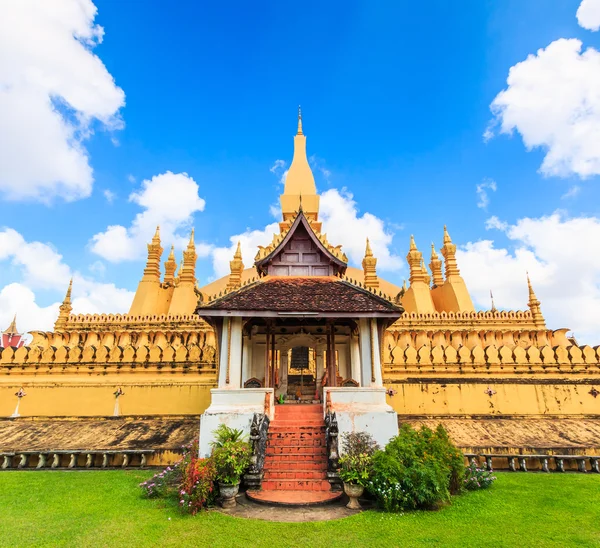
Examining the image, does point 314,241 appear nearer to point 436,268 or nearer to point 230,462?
point 230,462

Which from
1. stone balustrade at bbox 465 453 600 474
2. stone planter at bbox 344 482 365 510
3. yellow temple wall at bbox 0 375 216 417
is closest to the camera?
stone planter at bbox 344 482 365 510

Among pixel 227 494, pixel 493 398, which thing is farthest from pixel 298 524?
pixel 493 398

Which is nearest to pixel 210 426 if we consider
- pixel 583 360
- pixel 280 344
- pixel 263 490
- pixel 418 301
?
pixel 263 490

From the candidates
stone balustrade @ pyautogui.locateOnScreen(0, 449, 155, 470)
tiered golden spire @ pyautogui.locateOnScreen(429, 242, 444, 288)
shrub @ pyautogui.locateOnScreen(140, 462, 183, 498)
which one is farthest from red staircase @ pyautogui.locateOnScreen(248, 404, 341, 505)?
tiered golden spire @ pyautogui.locateOnScreen(429, 242, 444, 288)

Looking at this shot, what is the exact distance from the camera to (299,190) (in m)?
24.1

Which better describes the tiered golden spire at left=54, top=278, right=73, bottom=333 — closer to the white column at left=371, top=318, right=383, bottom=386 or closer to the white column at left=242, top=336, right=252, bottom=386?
the white column at left=242, top=336, right=252, bottom=386

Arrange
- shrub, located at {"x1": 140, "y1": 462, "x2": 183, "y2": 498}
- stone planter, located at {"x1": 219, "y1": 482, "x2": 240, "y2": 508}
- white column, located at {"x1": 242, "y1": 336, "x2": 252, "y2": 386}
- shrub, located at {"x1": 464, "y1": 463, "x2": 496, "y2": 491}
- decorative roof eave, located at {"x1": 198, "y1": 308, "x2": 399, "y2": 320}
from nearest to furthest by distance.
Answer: stone planter, located at {"x1": 219, "y1": 482, "x2": 240, "y2": 508} → shrub, located at {"x1": 140, "y1": 462, "x2": 183, "y2": 498} → shrub, located at {"x1": 464, "y1": 463, "x2": 496, "y2": 491} → decorative roof eave, located at {"x1": 198, "y1": 308, "x2": 399, "y2": 320} → white column, located at {"x1": 242, "y1": 336, "x2": 252, "y2": 386}

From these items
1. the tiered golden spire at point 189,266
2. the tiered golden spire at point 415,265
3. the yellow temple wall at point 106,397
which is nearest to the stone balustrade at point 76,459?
the yellow temple wall at point 106,397

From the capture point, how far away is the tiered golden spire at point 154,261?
2559 cm

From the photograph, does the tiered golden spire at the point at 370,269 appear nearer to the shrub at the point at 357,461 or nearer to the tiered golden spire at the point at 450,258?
the tiered golden spire at the point at 450,258

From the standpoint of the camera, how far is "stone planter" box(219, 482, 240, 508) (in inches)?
286

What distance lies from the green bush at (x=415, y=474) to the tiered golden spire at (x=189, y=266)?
2053 cm

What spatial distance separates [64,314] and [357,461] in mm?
21503

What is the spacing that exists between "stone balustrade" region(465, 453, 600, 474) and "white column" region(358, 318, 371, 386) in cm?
318
